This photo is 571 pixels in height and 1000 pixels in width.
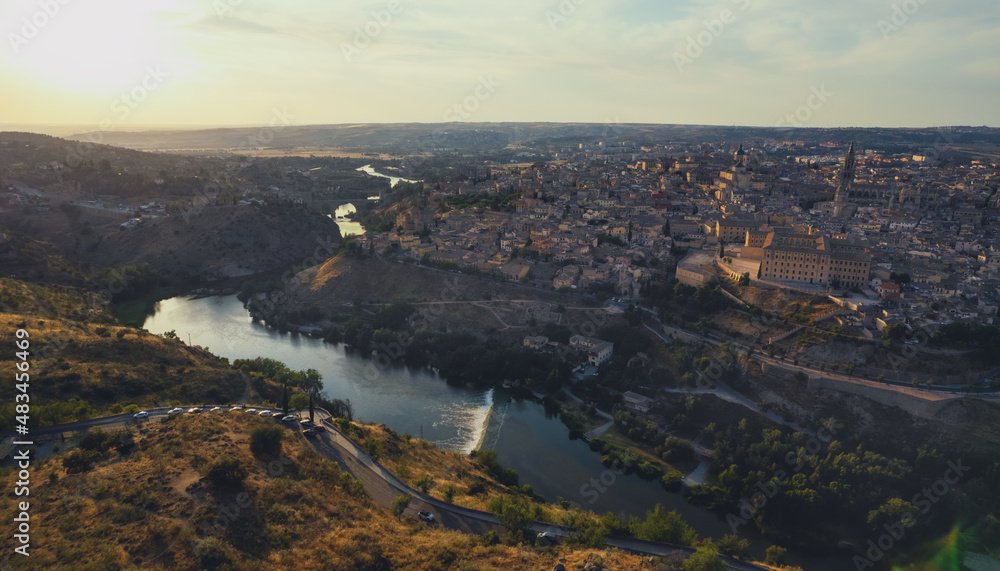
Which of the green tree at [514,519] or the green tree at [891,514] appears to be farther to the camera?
the green tree at [891,514]

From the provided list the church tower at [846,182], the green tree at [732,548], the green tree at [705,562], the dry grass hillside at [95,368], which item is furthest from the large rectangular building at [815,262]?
the dry grass hillside at [95,368]

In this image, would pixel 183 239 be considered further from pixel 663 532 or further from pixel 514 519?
pixel 663 532

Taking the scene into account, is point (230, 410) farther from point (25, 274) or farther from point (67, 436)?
point (25, 274)

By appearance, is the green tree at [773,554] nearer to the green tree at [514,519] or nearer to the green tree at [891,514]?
the green tree at [891,514]

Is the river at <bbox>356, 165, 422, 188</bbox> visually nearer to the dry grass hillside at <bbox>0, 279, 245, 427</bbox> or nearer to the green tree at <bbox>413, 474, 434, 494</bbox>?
the dry grass hillside at <bbox>0, 279, 245, 427</bbox>

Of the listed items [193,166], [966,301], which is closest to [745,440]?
[966,301]
